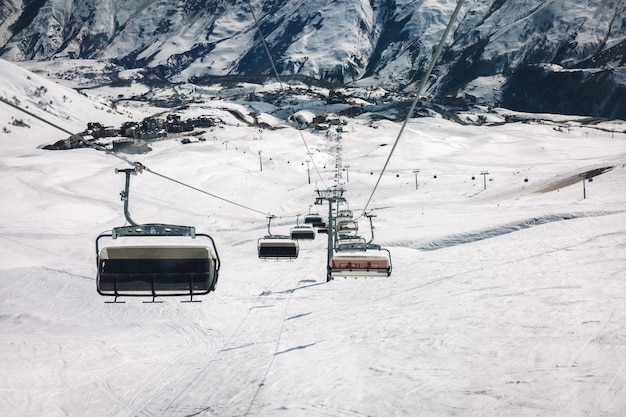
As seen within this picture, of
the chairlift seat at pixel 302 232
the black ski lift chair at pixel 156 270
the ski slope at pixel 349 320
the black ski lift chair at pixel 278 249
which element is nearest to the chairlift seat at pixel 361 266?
the ski slope at pixel 349 320

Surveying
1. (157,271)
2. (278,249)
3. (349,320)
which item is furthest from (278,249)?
(157,271)

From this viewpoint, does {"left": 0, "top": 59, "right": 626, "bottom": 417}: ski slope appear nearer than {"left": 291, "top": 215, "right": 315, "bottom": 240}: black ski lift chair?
Yes

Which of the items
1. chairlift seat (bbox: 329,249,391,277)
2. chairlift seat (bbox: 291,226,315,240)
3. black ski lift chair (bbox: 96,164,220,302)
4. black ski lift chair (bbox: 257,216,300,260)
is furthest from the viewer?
chairlift seat (bbox: 291,226,315,240)

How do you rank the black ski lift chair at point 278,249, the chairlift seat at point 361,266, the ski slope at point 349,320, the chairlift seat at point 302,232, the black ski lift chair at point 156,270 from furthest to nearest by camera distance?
the chairlift seat at point 302,232
the black ski lift chair at point 278,249
the chairlift seat at point 361,266
the ski slope at point 349,320
the black ski lift chair at point 156,270

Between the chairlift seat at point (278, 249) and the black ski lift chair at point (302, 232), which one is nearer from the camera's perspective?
the chairlift seat at point (278, 249)

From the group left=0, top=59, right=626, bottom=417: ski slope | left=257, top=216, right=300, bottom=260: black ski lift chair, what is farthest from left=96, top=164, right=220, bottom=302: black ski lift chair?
left=257, top=216, right=300, bottom=260: black ski lift chair

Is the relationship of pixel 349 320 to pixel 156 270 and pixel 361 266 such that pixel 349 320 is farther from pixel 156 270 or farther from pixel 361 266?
pixel 156 270

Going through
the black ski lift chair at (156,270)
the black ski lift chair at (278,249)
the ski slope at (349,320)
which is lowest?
the ski slope at (349,320)

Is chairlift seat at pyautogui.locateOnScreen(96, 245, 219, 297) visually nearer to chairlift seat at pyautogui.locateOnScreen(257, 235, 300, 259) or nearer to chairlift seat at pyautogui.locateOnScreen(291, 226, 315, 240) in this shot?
chairlift seat at pyautogui.locateOnScreen(257, 235, 300, 259)

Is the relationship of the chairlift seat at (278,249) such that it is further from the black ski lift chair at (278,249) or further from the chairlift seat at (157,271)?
the chairlift seat at (157,271)

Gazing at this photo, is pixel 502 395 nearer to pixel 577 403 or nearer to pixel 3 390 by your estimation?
pixel 577 403

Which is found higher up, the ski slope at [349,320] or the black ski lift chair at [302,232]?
the black ski lift chair at [302,232]
